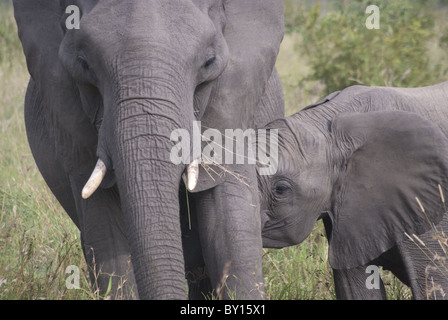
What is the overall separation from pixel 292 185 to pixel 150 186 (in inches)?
45.2

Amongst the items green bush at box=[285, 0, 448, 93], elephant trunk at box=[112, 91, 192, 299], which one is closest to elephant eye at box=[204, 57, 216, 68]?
elephant trunk at box=[112, 91, 192, 299]

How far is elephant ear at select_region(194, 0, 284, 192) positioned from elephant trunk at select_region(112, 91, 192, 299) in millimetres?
336

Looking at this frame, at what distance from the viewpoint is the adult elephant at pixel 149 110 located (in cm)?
340

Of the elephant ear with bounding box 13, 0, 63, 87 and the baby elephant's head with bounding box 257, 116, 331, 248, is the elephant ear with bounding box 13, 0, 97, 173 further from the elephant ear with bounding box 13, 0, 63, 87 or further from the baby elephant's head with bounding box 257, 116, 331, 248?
the baby elephant's head with bounding box 257, 116, 331, 248

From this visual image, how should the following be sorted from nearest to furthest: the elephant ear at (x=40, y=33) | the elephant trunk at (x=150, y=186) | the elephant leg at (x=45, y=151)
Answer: the elephant trunk at (x=150, y=186), the elephant ear at (x=40, y=33), the elephant leg at (x=45, y=151)

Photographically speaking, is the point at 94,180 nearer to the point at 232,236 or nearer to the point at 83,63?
the point at 83,63

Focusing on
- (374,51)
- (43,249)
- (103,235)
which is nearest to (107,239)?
(103,235)

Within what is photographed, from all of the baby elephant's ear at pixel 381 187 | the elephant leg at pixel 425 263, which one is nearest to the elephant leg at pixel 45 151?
the baby elephant's ear at pixel 381 187

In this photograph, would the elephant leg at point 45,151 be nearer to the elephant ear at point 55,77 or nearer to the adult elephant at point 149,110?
the adult elephant at point 149,110

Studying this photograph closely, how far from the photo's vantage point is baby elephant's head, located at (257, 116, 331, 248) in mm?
4383

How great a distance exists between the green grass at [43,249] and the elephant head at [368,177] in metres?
0.34

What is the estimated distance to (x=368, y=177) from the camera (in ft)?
15.0

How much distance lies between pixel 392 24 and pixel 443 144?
15.0ft

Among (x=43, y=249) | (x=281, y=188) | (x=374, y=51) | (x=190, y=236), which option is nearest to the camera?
(x=190, y=236)
